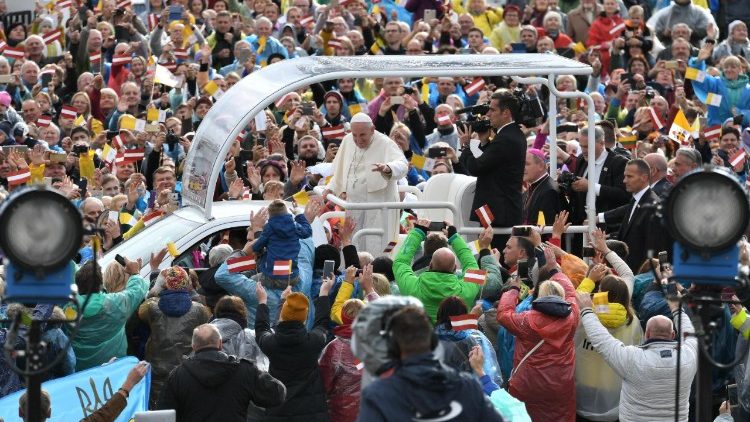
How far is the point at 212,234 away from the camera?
45.3 ft

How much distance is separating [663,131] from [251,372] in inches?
414

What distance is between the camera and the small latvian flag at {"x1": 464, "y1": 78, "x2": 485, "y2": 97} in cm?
2002

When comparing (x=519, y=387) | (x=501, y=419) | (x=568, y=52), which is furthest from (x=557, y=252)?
(x=568, y=52)

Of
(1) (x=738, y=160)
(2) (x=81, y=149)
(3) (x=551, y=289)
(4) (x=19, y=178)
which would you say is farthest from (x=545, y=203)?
(2) (x=81, y=149)

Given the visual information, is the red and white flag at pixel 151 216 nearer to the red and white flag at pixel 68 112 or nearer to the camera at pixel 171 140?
the camera at pixel 171 140

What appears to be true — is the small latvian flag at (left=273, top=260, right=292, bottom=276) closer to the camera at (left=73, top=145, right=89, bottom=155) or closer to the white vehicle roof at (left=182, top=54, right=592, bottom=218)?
the white vehicle roof at (left=182, top=54, right=592, bottom=218)

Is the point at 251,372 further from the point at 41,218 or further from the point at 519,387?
the point at 41,218

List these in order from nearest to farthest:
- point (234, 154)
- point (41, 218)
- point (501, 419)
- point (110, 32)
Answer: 1. point (501, 419)
2. point (41, 218)
3. point (234, 154)
4. point (110, 32)

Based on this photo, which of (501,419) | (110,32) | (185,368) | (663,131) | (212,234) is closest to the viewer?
(501,419)

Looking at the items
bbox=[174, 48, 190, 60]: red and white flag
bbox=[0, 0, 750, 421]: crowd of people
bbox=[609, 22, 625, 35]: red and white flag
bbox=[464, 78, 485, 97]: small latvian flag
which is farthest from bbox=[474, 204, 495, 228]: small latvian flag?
bbox=[609, 22, 625, 35]: red and white flag

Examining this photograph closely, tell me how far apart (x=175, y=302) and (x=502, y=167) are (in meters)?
3.26

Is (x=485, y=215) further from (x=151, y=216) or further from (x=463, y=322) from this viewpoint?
(x=151, y=216)

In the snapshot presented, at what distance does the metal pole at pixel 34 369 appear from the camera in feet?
25.7

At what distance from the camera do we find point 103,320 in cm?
1186
